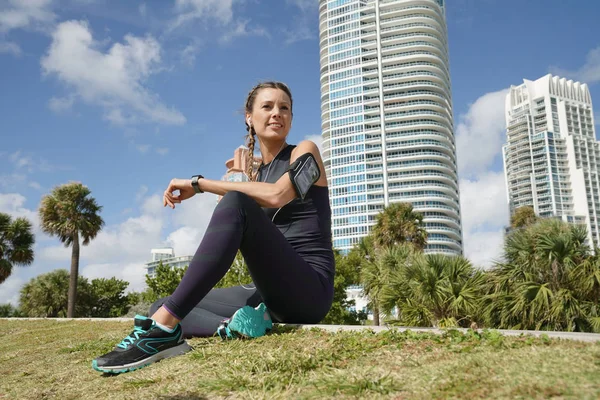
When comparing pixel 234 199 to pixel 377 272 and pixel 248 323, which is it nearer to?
pixel 248 323

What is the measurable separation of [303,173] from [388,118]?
3449 inches

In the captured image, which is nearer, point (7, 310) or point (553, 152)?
point (7, 310)

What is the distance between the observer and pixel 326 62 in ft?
313

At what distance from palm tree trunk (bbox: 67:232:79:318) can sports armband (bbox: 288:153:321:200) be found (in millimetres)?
24948

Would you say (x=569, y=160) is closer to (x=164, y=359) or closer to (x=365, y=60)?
(x=365, y=60)

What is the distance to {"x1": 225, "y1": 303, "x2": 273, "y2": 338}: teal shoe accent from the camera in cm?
268

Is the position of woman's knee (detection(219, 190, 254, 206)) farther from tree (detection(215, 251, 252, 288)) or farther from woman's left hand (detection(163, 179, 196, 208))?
tree (detection(215, 251, 252, 288))

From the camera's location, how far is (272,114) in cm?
312

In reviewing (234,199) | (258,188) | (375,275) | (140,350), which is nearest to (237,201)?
(234,199)

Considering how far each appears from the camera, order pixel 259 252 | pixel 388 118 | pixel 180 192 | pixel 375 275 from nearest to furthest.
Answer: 1. pixel 259 252
2. pixel 180 192
3. pixel 375 275
4. pixel 388 118

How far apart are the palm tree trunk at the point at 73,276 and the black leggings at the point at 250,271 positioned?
24.3 metres

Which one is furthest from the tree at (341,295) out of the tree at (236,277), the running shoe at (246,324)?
the running shoe at (246,324)

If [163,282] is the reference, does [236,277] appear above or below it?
above

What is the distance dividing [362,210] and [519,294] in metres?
75.5
